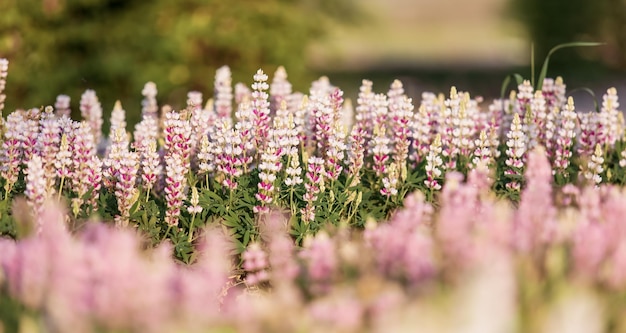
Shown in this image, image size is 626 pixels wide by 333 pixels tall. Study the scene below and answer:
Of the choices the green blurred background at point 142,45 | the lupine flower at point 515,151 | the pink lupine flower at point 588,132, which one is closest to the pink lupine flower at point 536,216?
the lupine flower at point 515,151

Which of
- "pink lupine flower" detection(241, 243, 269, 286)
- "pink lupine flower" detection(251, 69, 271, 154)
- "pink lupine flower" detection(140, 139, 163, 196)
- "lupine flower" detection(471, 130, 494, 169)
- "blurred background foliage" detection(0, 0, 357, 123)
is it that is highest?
"blurred background foliage" detection(0, 0, 357, 123)

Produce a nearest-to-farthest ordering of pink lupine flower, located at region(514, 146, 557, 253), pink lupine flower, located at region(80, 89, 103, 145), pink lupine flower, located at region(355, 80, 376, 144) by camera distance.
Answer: pink lupine flower, located at region(514, 146, 557, 253) < pink lupine flower, located at region(355, 80, 376, 144) < pink lupine flower, located at region(80, 89, 103, 145)

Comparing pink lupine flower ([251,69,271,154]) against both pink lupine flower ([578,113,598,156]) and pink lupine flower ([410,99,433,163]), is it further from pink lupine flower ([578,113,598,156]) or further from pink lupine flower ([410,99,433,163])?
pink lupine flower ([578,113,598,156])

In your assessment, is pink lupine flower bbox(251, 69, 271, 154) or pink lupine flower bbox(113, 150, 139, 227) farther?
pink lupine flower bbox(251, 69, 271, 154)

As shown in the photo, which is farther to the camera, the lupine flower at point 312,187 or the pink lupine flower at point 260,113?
the pink lupine flower at point 260,113

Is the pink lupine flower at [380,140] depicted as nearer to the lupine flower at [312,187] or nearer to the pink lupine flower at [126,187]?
the lupine flower at [312,187]

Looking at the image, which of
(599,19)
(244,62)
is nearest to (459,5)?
(599,19)

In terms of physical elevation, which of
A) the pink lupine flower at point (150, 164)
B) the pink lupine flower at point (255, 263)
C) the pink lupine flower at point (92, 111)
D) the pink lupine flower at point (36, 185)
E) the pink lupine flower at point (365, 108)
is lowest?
the pink lupine flower at point (255, 263)

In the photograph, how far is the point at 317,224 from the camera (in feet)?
16.4

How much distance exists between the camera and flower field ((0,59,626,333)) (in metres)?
2.88

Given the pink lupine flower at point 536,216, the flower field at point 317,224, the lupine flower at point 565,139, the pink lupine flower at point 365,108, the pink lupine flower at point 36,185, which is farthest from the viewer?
the pink lupine flower at point 365,108

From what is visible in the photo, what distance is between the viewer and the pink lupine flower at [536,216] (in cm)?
338

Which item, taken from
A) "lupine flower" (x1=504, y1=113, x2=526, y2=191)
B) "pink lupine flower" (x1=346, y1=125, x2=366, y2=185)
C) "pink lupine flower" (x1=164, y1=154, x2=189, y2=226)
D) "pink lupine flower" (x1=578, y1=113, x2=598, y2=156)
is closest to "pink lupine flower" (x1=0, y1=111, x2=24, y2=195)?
"pink lupine flower" (x1=164, y1=154, x2=189, y2=226)

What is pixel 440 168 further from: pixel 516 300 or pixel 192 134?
pixel 516 300
